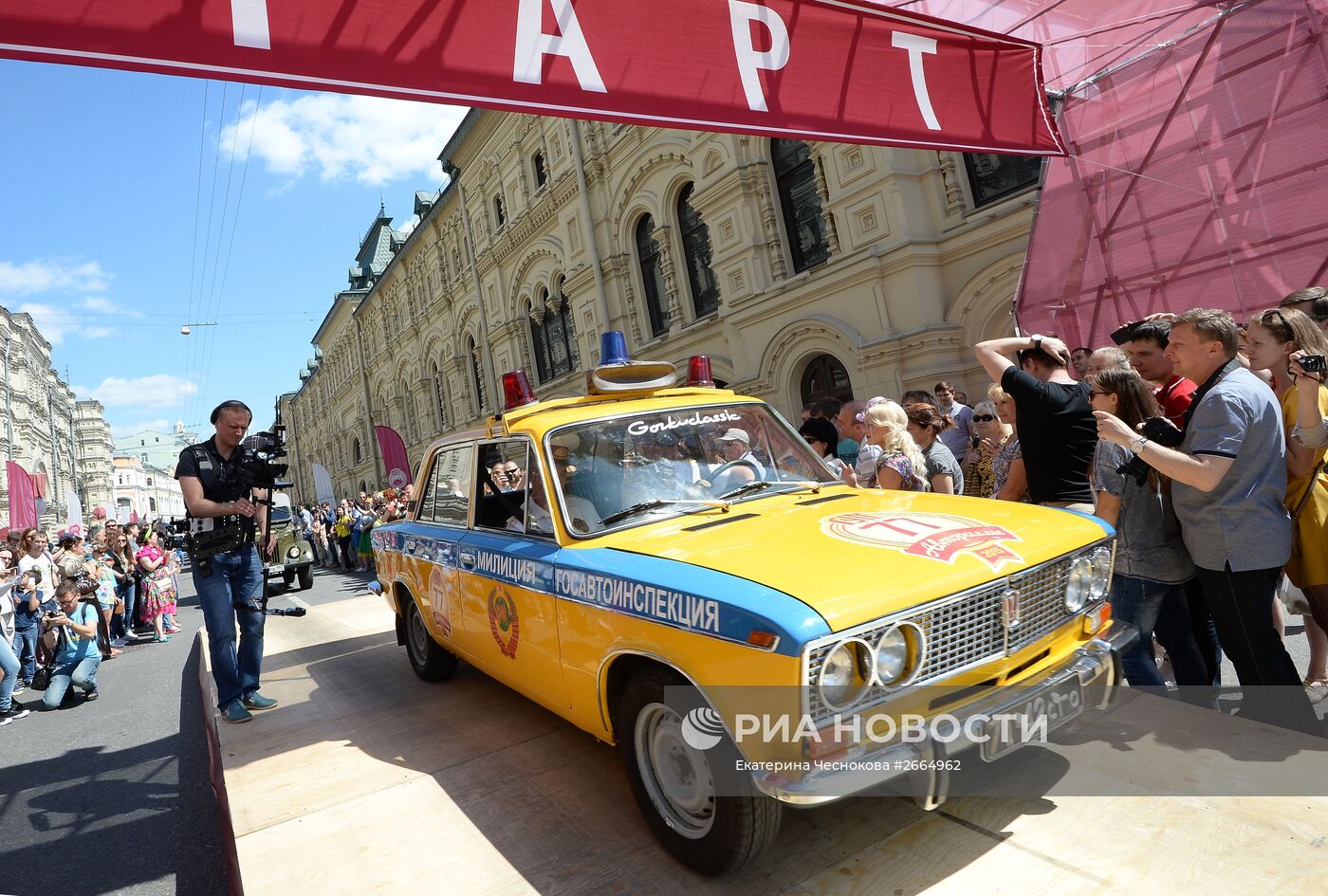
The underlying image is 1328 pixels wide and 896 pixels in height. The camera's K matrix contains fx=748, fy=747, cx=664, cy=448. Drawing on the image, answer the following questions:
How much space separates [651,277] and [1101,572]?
16.2 m

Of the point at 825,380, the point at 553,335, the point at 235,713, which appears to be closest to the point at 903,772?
the point at 235,713

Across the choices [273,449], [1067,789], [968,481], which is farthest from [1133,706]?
[273,449]

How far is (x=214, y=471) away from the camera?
15.8ft

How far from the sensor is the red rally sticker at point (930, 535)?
8.50ft

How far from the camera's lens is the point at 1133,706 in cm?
350

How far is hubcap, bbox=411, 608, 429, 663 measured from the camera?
5.29 meters

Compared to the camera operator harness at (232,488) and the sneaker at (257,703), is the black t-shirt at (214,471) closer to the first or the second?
the camera operator harness at (232,488)

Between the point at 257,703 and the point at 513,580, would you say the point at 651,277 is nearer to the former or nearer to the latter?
the point at 257,703

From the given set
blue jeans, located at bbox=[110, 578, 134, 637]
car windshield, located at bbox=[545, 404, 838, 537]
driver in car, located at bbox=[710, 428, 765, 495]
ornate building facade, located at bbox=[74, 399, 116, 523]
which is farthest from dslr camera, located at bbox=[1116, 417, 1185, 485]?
ornate building facade, located at bbox=[74, 399, 116, 523]

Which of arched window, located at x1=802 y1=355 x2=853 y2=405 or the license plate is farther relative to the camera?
arched window, located at x1=802 y1=355 x2=853 y2=405

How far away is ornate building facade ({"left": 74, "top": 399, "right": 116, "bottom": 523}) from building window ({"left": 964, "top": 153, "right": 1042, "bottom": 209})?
110364mm

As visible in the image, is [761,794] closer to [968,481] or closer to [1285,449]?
[1285,449]

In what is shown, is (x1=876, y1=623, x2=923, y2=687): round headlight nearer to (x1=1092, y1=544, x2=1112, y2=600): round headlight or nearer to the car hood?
the car hood

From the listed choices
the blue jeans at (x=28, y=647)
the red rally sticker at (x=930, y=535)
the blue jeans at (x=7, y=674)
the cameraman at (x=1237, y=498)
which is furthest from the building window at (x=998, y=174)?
the blue jeans at (x=28, y=647)
